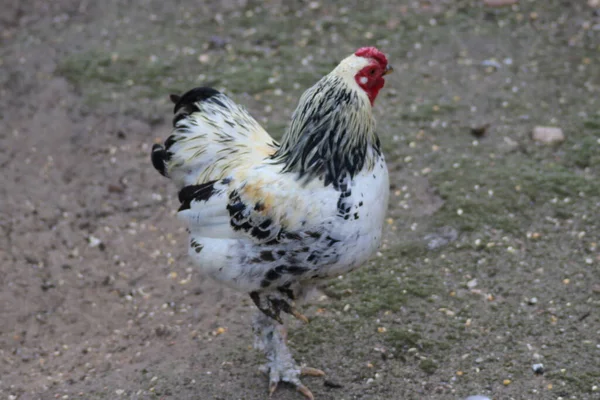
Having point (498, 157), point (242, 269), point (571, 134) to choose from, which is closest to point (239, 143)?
point (242, 269)

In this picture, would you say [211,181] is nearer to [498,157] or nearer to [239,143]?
[239,143]

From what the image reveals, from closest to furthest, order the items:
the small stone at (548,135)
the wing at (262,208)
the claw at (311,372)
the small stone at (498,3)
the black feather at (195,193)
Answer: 1. the wing at (262,208)
2. the black feather at (195,193)
3. the claw at (311,372)
4. the small stone at (548,135)
5. the small stone at (498,3)

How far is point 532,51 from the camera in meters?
6.96

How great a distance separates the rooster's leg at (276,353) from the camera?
402cm

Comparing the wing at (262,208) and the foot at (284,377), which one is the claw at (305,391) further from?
the wing at (262,208)

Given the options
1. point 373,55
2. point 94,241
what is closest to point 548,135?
point 373,55

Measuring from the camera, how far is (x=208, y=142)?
3.98 m

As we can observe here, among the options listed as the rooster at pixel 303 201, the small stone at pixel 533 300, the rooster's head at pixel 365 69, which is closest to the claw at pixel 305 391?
the rooster at pixel 303 201

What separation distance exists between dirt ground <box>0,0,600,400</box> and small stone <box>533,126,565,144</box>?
9 centimetres

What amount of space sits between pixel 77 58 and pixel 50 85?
0.48 m

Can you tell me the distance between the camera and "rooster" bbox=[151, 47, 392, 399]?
347 cm

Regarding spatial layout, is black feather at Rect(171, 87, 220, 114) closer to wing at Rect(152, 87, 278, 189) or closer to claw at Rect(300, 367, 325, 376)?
wing at Rect(152, 87, 278, 189)

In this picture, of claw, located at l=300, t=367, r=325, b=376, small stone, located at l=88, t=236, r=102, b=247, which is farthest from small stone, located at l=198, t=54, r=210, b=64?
claw, located at l=300, t=367, r=325, b=376

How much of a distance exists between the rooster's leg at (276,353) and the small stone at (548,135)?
298cm
